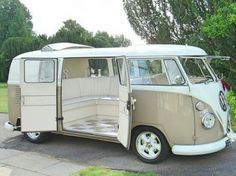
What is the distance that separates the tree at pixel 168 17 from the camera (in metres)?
12.1

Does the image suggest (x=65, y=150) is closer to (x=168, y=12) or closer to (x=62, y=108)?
(x=62, y=108)

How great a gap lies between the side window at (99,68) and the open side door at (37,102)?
1.96 meters

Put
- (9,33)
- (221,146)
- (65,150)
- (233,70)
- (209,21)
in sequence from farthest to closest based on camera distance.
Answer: (9,33) < (233,70) < (209,21) < (65,150) < (221,146)

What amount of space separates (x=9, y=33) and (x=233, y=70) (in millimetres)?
49024

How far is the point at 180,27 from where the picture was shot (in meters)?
13.4

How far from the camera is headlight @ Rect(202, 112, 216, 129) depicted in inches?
256

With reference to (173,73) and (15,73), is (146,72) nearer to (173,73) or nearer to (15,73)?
(173,73)

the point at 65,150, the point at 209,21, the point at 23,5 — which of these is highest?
the point at 23,5

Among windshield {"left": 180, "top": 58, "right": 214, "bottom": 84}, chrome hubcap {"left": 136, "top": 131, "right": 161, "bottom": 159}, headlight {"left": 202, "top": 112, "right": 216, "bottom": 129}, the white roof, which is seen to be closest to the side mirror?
windshield {"left": 180, "top": 58, "right": 214, "bottom": 84}

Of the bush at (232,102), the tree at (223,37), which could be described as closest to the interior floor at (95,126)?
the bush at (232,102)

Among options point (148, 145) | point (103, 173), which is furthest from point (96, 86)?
point (103, 173)

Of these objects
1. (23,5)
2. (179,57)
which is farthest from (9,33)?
(179,57)

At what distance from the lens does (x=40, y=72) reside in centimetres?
830

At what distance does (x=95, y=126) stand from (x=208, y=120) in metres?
2.93
